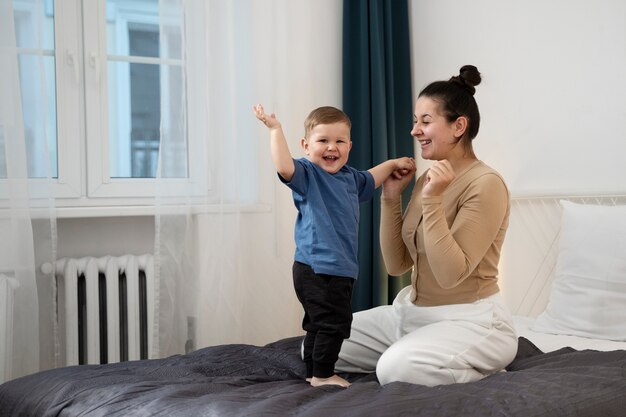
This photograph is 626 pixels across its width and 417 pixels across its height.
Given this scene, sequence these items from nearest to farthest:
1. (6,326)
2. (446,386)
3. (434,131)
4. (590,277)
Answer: (446,386)
(434,131)
(590,277)
(6,326)

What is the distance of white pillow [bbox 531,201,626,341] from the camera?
7.11ft

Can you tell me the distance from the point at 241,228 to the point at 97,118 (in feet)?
2.30

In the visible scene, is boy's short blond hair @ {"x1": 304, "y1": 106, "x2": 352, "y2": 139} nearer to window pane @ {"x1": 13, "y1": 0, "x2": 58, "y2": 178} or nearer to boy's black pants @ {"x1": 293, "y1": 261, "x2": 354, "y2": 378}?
boy's black pants @ {"x1": 293, "y1": 261, "x2": 354, "y2": 378}

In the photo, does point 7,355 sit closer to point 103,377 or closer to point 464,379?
point 103,377

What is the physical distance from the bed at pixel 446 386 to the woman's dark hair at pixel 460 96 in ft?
1.98

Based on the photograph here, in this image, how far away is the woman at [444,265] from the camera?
171cm

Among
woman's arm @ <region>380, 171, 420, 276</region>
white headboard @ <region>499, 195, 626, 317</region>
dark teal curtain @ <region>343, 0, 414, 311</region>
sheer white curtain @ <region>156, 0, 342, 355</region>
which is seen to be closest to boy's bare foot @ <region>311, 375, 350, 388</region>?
woman's arm @ <region>380, 171, 420, 276</region>

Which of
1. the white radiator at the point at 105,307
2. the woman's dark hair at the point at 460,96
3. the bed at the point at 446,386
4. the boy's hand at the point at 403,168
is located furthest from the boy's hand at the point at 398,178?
the white radiator at the point at 105,307

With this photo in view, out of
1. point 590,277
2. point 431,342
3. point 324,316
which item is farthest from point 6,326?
point 590,277

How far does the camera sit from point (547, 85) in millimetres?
2732

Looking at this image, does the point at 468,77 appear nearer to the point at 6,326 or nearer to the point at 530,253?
the point at 530,253

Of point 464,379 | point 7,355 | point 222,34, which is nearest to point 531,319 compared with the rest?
point 464,379

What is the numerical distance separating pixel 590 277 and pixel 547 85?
84cm

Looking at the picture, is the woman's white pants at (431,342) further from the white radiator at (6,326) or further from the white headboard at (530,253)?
the white radiator at (6,326)
